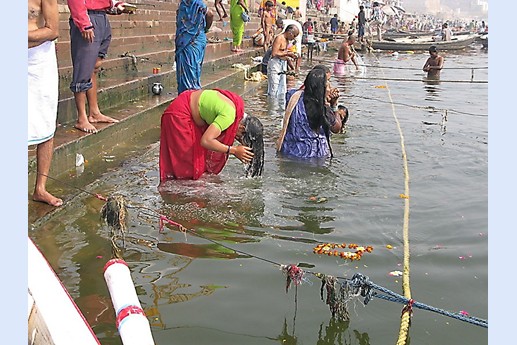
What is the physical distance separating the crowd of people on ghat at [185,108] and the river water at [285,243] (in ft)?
0.77

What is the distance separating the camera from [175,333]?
3006 millimetres

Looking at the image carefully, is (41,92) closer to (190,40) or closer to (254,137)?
(254,137)

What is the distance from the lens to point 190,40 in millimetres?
7559

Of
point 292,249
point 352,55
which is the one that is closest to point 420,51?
point 352,55

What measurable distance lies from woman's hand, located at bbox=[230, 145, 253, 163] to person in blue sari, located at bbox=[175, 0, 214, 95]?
2.77 m

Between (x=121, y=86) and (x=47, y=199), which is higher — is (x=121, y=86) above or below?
above

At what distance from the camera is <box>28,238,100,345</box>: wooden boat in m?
2.16

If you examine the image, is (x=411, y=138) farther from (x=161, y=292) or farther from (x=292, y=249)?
(x=161, y=292)

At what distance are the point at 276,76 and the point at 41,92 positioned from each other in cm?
784

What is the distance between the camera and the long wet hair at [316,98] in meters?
6.43

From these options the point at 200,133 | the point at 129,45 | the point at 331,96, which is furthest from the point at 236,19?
the point at 200,133

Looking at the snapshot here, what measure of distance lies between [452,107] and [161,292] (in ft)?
32.5

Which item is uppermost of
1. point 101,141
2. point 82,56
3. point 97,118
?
point 82,56

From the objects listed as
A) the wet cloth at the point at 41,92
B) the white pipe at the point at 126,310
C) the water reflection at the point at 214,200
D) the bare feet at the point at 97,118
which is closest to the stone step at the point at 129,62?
the bare feet at the point at 97,118
